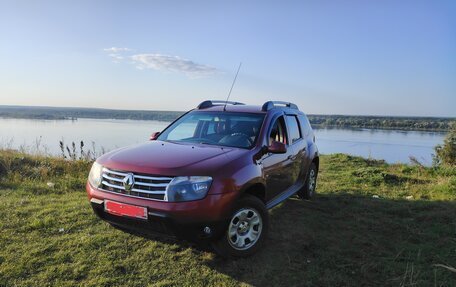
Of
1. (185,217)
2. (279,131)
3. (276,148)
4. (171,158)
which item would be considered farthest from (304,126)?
(185,217)

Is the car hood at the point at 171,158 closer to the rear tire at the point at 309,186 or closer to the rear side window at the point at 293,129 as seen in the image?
the rear side window at the point at 293,129

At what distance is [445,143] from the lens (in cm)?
1639

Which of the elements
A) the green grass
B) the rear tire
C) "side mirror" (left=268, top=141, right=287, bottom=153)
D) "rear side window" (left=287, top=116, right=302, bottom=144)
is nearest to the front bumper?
the green grass

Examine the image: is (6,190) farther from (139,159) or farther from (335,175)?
(335,175)

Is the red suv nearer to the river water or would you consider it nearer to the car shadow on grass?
the car shadow on grass

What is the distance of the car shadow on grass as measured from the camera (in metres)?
3.59

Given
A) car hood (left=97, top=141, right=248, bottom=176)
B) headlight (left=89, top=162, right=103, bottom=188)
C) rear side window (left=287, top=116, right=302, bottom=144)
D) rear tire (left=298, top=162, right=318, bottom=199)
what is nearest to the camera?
car hood (left=97, top=141, right=248, bottom=176)

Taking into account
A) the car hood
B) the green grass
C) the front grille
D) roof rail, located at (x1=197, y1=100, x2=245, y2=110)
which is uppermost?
roof rail, located at (x1=197, y1=100, x2=245, y2=110)

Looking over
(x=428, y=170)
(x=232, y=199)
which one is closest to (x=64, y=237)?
(x=232, y=199)

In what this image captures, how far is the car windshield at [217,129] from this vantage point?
4594mm

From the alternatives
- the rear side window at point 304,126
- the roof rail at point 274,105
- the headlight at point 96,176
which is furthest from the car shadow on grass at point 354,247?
the roof rail at point 274,105

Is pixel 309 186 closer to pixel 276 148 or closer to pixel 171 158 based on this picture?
pixel 276 148

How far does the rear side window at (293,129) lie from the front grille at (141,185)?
108 inches

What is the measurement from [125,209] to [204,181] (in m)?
0.85
